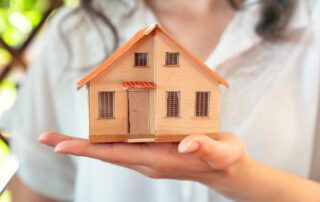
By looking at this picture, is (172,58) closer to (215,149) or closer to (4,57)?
(215,149)

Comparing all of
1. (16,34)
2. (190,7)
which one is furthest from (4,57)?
(190,7)

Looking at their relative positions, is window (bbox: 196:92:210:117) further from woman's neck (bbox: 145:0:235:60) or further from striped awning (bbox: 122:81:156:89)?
woman's neck (bbox: 145:0:235:60)

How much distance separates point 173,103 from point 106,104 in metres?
0.06

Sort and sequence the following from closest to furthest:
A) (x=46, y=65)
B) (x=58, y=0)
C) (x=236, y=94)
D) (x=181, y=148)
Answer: (x=181, y=148), (x=236, y=94), (x=46, y=65), (x=58, y=0)

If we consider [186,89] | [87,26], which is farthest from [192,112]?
[87,26]

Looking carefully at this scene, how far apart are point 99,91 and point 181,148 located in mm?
100

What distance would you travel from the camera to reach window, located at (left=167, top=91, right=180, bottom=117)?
378 millimetres

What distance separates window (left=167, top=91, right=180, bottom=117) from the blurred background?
605mm

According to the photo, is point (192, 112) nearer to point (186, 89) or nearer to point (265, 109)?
point (186, 89)

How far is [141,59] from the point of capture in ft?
1.24

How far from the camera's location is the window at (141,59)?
1.24 ft

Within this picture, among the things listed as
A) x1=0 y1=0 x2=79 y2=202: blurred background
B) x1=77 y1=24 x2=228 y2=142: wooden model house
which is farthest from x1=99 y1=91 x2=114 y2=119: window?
x1=0 y1=0 x2=79 y2=202: blurred background

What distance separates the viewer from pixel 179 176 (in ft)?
1.35

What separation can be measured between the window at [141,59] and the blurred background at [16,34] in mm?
584
